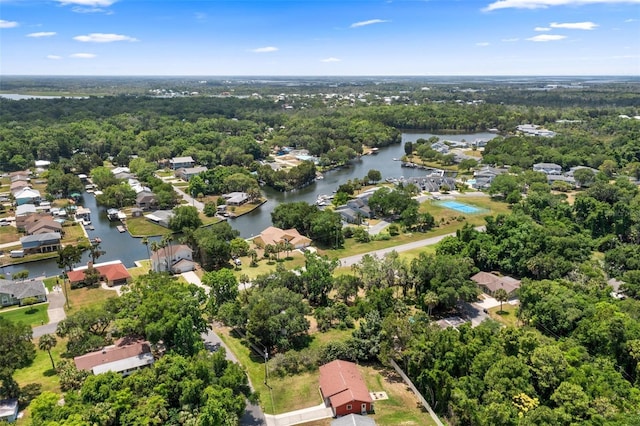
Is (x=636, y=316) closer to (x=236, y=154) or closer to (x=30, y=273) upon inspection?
(x=30, y=273)

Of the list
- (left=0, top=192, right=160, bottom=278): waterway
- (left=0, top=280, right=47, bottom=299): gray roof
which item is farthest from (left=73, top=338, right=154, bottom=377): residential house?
(left=0, top=192, right=160, bottom=278): waterway

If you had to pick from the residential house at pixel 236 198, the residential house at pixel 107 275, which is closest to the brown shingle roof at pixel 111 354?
the residential house at pixel 107 275

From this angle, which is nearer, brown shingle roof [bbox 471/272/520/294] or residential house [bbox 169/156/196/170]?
brown shingle roof [bbox 471/272/520/294]

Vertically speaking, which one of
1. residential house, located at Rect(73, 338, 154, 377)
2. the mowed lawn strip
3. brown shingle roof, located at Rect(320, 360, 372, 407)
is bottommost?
the mowed lawn strip

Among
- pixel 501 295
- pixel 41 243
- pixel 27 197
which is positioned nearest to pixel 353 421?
pixel 501 295

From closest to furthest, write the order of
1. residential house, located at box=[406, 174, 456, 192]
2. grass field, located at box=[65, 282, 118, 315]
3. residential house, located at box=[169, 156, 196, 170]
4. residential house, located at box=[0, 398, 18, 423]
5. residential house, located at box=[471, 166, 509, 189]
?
residential house, located at box=[0, 398, 18, 423], grass field, located at box=[65, 282, 118, 315], residential house, located at box=[406, 174, 456, 192], residential house, located at box=[471, 166, 509, 189], residential house, located at box=[169, 156, 196, 170]

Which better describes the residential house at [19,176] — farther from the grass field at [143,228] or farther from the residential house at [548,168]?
the residential house at [548,168]

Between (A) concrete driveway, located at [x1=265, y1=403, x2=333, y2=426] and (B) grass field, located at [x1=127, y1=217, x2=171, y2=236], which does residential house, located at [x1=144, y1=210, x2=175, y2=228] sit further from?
A: (A) concrete driveway, located at [x1=265, y1=403, x2=333, y2=426]
